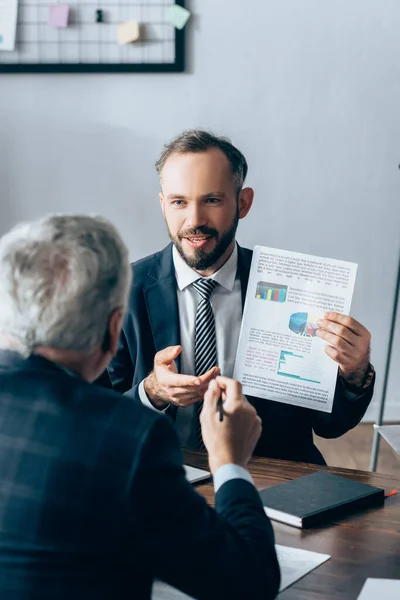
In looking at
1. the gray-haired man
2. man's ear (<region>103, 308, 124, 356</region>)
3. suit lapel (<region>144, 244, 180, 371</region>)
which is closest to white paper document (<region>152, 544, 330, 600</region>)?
the gray-haired man

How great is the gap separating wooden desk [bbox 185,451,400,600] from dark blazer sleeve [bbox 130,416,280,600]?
17 cm

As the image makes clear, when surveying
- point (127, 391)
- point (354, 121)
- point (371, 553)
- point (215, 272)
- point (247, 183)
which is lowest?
point (371, 553)

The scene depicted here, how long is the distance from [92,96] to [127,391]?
1931 mm

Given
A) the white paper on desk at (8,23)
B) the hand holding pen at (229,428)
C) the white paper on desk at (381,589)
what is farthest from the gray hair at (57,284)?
the white paper on desk at (8,23)

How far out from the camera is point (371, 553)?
4.07 ft

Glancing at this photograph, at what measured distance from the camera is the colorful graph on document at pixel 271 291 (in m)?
1.69

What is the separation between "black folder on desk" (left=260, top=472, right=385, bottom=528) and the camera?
134cm

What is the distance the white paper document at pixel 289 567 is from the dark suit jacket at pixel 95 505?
20cm

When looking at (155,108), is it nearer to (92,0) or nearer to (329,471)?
(92,0)

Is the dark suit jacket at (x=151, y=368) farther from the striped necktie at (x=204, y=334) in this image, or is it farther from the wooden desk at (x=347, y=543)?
the wooden desk at (x=347, y=543)

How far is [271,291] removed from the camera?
1699 mm

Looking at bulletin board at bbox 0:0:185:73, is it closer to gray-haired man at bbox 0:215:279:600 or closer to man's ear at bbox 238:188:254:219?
man's ear at bbox 238:188:254:219

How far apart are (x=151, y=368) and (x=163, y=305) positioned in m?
0.15

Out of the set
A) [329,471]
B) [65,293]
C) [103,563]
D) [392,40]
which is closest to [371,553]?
[329,471]
